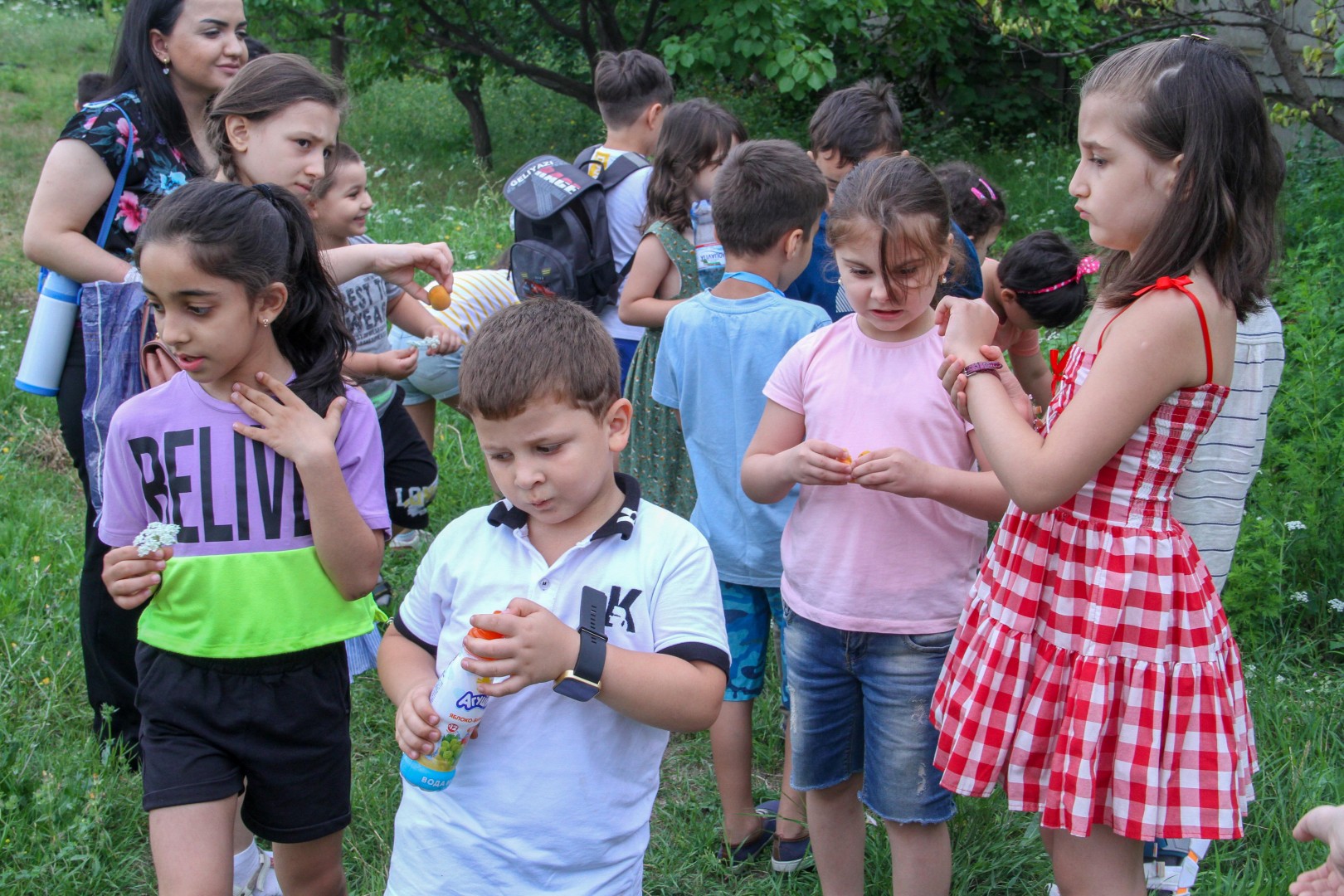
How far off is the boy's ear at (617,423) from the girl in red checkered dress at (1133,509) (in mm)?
618

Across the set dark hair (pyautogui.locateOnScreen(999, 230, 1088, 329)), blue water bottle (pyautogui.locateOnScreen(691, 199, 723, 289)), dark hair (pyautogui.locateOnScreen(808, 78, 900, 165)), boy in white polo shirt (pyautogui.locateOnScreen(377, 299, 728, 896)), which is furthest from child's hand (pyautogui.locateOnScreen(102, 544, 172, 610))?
dark hair (pyautogui.locateOnScreen(808, 78, 900, 165))

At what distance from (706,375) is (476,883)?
4.71 ft

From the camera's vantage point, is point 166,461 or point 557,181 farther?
point 557,181

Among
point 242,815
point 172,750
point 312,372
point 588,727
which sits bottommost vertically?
point 242,815

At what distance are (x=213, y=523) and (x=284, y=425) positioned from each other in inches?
8.9

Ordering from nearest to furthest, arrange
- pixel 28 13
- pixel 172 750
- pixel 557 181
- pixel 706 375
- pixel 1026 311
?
pixel 172 750 → pixel 706 375 → pixel 1026 311 → pixel 557 181 → pixel 28 13

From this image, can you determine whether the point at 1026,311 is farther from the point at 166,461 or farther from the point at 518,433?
the point at 166,461

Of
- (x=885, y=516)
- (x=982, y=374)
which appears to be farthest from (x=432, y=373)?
(x=982, y=374)

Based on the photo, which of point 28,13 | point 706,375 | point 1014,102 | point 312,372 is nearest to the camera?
point 312,372

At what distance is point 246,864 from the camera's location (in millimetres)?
2699

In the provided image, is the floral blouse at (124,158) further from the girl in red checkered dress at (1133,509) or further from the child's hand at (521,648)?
the girl in red checkered dress at (1133,509)

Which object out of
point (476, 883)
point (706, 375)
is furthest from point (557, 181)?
point (476, 883)

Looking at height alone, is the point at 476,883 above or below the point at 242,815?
above

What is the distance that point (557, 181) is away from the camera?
4.14 m
